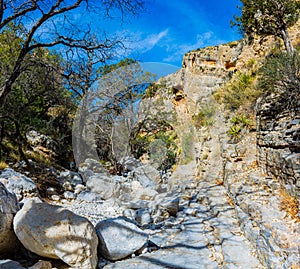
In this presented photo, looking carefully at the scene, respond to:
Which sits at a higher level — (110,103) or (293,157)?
(110,103)

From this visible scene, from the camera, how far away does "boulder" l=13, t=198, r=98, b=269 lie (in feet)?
7.68

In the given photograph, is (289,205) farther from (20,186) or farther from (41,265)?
(20,186)

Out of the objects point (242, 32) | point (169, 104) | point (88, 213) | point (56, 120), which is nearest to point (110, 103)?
point (56, 120)

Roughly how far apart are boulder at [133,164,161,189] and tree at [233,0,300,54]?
20.8ft

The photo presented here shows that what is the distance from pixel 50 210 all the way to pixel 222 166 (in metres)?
5.34

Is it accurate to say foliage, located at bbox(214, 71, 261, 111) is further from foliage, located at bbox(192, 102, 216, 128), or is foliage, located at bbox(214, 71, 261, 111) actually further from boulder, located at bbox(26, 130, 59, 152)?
boulder, located at bbox(26, 130, 59, 152)

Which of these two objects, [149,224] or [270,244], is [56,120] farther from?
[270,244]

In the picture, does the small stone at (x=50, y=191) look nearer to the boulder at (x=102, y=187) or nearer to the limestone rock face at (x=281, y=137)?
the boulder at (x=102, y=187)

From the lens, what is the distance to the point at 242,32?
372 inches

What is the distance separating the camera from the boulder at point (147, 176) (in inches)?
305

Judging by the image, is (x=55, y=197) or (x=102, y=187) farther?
(x=102, y=187)

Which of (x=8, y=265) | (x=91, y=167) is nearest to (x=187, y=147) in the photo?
(x=91, y=167)

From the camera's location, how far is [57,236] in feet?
7.70

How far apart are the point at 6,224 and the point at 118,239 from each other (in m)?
1.20
